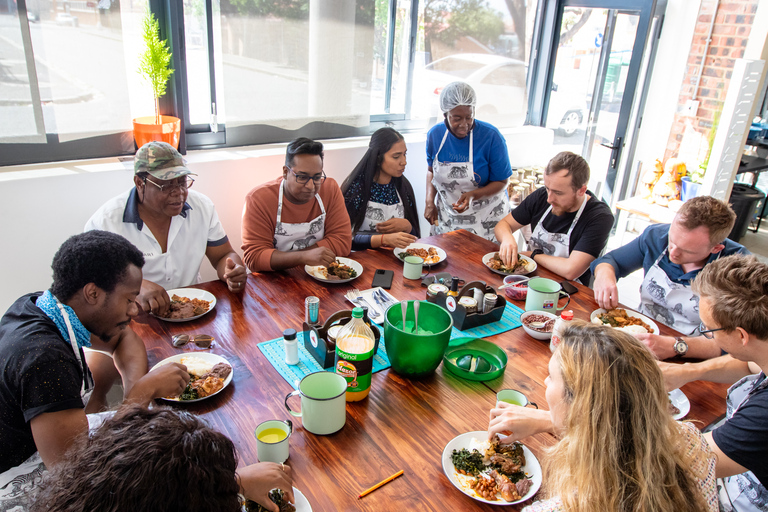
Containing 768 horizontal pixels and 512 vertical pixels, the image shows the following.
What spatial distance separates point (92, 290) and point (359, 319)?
0.83 meters

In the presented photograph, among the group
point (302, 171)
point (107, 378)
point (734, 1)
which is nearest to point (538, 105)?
point (734, 1)

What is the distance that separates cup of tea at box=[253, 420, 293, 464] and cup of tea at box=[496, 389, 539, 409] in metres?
0.70

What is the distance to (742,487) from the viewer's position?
173 centimetres

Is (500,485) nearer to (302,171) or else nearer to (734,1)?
(302,171)

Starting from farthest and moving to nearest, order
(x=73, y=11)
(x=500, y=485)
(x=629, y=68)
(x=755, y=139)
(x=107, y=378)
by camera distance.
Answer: (x=755, y=139), (x=629, y=68), (x=73, y=11), (x=107, y=378), (x=500, y=485)

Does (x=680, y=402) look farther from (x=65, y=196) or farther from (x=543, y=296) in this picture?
(x=65, y=196)

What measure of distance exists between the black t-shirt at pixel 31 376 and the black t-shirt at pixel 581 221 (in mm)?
2451

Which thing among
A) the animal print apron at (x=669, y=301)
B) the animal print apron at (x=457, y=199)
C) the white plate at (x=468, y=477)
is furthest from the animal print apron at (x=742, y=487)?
the animal print apron at (x=457, y=199)

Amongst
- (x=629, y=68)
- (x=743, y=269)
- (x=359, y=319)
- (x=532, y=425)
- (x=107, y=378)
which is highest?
(x=629, y=68)

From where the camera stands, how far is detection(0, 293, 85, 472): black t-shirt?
4.52 ft

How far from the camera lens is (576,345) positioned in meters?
1.24

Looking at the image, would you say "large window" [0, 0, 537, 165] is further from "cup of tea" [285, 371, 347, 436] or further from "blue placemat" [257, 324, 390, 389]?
"cup of tea" [285, 371, 347, 436]


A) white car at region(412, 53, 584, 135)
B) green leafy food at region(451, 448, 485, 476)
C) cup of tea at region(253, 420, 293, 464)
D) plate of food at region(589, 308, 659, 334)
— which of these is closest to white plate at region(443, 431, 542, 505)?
green leafy food at region(451, 448, 485, 476)

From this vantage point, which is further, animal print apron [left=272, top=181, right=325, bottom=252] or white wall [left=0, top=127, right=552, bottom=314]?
white wall [left=0, top=127, right=552, bottom=314]
